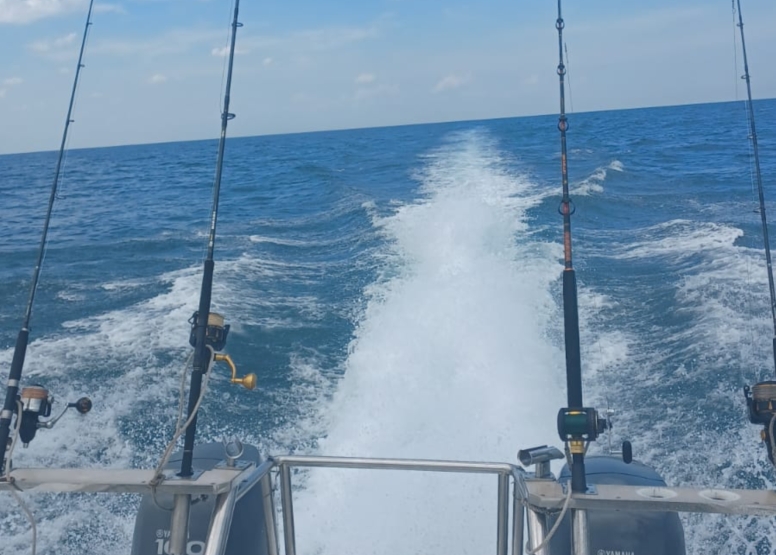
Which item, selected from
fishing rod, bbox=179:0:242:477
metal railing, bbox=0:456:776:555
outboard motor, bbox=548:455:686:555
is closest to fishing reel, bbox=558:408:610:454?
metal railing, bbox=0:456:776:555

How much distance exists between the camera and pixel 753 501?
1.55 m

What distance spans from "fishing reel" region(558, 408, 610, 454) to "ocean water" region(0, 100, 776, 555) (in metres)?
1.99

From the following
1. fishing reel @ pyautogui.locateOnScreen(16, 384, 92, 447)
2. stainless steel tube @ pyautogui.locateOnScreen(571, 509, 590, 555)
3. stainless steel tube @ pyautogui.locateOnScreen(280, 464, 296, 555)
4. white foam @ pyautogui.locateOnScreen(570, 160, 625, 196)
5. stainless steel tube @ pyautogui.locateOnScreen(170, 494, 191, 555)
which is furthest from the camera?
white foam @ pyautogui.locateOnScreen(570, 160, 625, 196)

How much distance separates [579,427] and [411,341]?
4.39 metres

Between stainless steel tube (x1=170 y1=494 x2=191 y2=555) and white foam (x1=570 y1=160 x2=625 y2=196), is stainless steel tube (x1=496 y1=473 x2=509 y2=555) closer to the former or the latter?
stainless steel tube (x1=170 y1=494 x2=191 y2=555)

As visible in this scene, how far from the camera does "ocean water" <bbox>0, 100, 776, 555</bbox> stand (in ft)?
12.6

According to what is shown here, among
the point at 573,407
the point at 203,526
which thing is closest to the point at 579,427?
the point at 573,407

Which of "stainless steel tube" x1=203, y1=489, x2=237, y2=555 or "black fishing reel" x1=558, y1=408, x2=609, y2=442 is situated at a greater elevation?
"black fishing reel" x1=558, y1=408, x2=609, y2=442

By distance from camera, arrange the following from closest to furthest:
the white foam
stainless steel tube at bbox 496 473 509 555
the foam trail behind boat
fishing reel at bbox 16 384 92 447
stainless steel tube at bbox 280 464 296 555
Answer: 1. fishing reel at bbox 16 384 92 447
2. stainless steel tube at bbox 496 473 509 555
3. stainless steel tube at bbox 280 464 296 555
4. the foam trail behind boat
5. the white foam

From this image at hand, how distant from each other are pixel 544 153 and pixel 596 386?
41.6 ft

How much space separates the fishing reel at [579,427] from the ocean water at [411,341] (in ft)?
6.54

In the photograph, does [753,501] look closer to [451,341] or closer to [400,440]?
[400,440]

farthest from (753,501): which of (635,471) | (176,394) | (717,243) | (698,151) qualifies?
(698,151)

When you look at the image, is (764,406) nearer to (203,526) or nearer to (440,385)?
(203,526)
